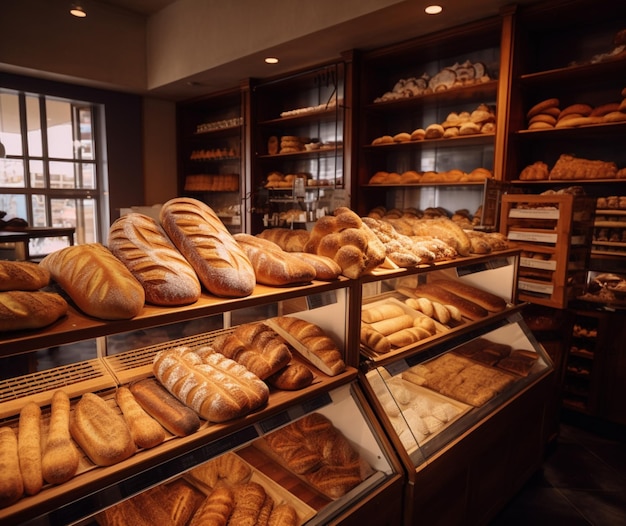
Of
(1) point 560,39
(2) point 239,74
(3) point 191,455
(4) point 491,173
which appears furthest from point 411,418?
(2) point 239,74

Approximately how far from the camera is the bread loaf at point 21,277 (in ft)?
2.75

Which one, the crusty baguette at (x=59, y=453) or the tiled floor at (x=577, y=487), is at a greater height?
the crusty baguette at (x=59, y=453)

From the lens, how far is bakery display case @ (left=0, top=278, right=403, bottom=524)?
82 cm

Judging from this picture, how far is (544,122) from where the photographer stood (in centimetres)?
305

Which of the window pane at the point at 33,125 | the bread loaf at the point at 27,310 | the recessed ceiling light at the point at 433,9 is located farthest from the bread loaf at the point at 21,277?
the window pane at the point at 33,125

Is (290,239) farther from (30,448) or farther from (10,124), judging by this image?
(10,124)

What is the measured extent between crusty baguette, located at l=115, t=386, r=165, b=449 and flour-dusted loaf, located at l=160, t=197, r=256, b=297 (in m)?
0.31

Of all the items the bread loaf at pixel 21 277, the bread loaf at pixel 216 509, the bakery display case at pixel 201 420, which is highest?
the bread loaf at pixel 21 277

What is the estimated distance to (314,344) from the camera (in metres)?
1.36

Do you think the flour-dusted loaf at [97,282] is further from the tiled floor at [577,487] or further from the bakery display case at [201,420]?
the tiled floor at [577,487]

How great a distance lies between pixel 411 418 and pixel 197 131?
16.5ft

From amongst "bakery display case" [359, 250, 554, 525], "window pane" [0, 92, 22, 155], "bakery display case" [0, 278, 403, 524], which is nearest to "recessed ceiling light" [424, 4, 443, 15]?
"bakery display case" [359, 250, 554, 525]

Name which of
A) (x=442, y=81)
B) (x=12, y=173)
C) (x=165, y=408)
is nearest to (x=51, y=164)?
(x=12, y=173)

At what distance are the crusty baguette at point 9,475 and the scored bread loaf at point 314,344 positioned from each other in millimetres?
743
